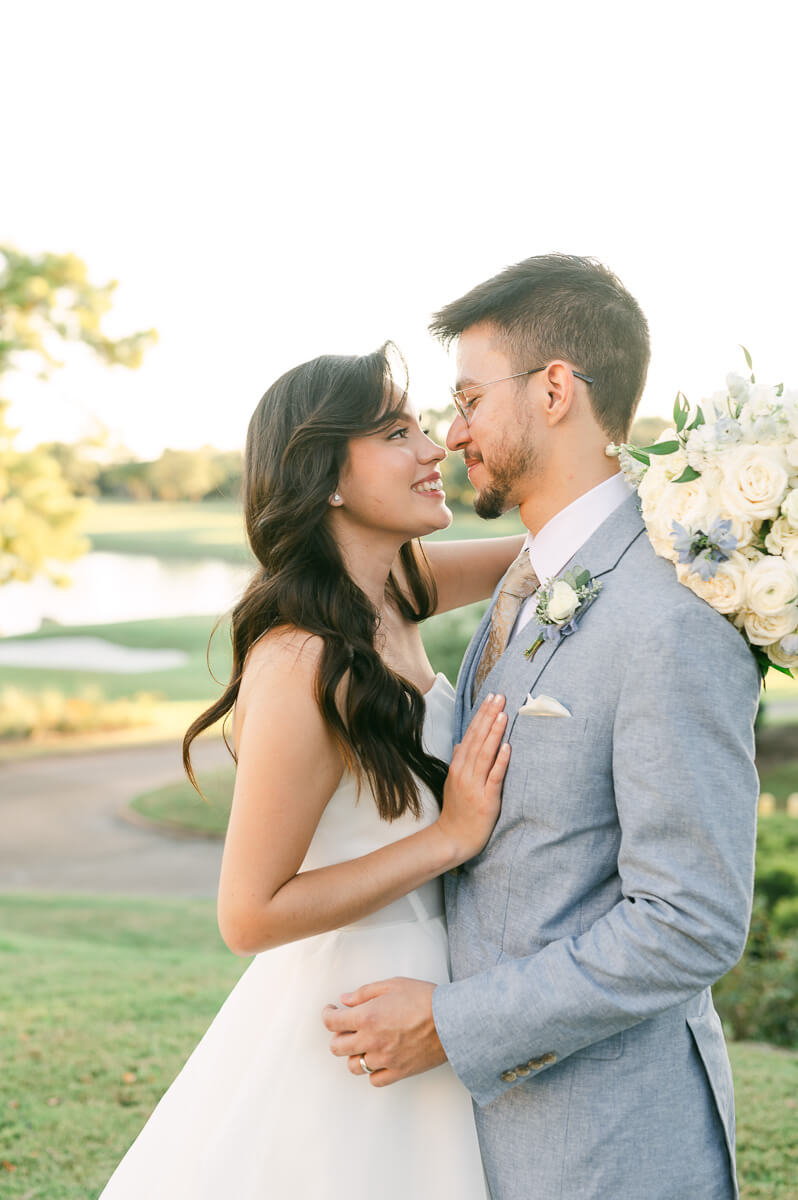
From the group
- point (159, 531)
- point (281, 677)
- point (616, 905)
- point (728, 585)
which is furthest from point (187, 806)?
point (159, 531)

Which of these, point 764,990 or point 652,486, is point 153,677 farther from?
point 652,486

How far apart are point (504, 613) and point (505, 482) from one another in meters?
0.33

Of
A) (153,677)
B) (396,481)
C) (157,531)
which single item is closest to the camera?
(396,481)

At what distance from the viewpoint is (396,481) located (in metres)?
2.67

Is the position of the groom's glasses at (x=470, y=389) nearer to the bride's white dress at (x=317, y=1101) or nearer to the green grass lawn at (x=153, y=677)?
the bride's white dress at (x=317, y=1101)

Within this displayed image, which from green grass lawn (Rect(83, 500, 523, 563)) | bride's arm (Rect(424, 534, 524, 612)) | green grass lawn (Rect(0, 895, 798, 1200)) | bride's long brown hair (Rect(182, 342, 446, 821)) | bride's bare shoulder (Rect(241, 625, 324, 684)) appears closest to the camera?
bride's bare shoulder (Rect(241, 625, 324, 684))

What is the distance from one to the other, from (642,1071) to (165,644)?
127 feet

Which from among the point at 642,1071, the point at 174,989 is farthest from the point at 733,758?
the point at 174,989

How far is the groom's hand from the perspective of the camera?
82.7 inches

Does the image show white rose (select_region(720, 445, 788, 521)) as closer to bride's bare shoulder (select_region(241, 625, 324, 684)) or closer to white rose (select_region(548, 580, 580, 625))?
white rose (select_region(548, 580, 580, 625))

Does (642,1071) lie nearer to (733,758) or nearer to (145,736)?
(733,758)

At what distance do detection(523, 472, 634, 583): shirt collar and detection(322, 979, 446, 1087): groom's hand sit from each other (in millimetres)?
929

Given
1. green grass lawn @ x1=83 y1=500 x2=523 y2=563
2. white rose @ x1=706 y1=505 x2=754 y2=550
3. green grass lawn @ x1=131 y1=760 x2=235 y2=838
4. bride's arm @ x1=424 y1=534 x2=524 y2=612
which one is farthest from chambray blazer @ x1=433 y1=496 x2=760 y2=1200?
green grass lawn @ x1=83 y1=500 x2=523 y2=563

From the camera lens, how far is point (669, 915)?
6.05 feet
